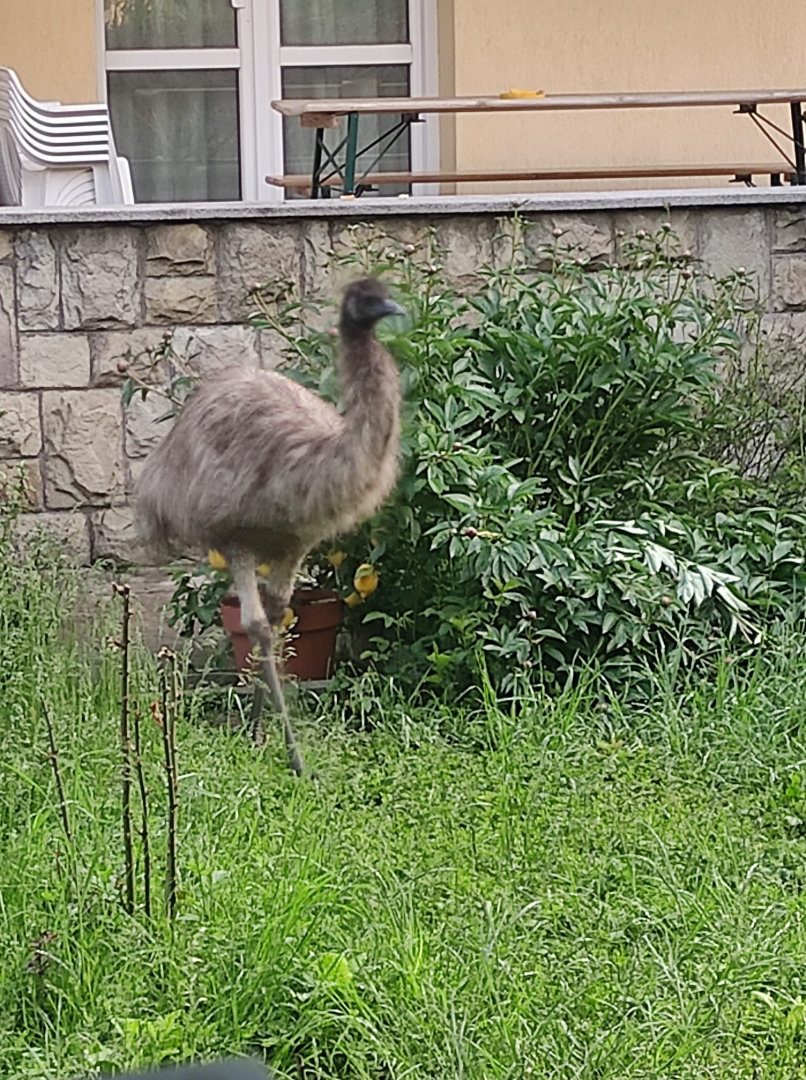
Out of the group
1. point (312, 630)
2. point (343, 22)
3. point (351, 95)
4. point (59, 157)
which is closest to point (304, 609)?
point (312, 630)

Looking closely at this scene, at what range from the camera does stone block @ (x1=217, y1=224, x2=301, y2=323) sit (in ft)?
20.8

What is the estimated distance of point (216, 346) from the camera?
6.38 meters

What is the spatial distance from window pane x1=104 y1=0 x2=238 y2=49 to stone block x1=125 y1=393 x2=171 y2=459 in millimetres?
3593

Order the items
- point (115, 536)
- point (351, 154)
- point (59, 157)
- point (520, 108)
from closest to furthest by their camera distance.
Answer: point (115, 536)
point (59, 157)
point (520, 108)
point (351, 154)

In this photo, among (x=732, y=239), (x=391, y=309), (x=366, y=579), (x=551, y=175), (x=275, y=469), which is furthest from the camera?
(x=551, y=175)

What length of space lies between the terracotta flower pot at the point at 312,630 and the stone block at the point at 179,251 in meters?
1.43

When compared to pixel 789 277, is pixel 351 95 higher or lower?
higher

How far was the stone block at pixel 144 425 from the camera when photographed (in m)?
6.34

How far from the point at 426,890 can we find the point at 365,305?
147 cm

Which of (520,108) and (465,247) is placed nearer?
(465,247)

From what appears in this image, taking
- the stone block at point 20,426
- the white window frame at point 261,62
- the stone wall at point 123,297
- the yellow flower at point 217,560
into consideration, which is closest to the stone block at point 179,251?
the stone wall at point 123,297

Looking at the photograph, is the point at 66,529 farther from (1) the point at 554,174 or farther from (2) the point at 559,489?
(1) the point at 554,174

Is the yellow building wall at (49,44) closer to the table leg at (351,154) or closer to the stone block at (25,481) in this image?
the table leg at (351,154)

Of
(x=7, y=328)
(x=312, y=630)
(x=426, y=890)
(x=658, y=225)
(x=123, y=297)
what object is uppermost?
(x=658, y=225)
